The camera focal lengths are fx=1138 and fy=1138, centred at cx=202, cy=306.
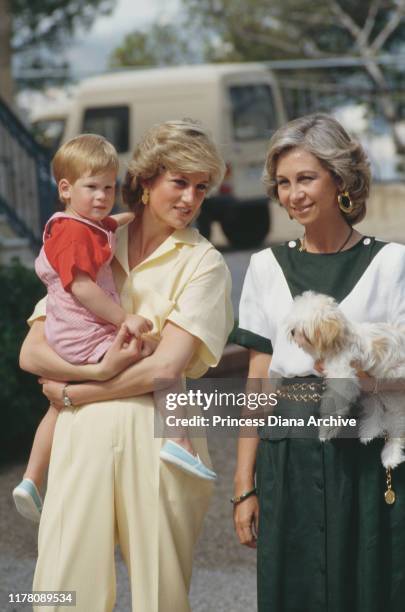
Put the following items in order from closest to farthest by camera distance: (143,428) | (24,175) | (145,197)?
(143,428) → (145,197) → (24,175)

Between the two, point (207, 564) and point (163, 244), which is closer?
point (163, 244)

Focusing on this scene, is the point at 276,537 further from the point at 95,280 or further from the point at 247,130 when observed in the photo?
the point at 247,130

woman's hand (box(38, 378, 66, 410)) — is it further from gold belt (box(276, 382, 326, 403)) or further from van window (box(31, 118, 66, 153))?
van window (box(31, 118, 66, 153))

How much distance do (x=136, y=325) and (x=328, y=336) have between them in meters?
0.50

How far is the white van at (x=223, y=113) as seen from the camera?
17625 mm

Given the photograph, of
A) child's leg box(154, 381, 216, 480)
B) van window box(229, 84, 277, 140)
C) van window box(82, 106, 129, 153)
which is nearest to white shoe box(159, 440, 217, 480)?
child's leg box(154, 381, 216, 480)

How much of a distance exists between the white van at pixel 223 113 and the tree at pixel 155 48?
81.0 ft

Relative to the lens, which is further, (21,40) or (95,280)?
(21,40)

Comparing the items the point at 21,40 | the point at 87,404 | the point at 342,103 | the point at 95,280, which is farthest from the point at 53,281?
the point at 342,103

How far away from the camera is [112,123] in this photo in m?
18.9

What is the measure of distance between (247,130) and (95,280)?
15.2m

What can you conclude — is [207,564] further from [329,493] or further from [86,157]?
[86,157]

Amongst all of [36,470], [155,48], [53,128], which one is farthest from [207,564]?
[155,48]

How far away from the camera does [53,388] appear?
121 inches
